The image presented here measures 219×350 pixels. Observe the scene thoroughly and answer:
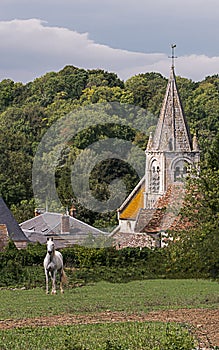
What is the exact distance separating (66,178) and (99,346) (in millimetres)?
53743

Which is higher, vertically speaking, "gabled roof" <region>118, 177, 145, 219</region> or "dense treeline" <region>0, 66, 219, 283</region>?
"dense treeline" <region>0, 66, 219, 283</region>

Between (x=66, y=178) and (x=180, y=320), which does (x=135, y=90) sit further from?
(x=180, y=320)

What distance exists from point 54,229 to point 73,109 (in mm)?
32384

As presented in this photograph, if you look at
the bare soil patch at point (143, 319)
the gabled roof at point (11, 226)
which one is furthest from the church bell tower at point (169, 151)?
the bare soil patch at point (143, 319)

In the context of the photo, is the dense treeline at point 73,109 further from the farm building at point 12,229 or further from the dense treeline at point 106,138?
the farm building at point 12,229

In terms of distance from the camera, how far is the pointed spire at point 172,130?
59219mm

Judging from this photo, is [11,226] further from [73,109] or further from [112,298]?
[73,109]

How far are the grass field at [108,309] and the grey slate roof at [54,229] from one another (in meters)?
23.2

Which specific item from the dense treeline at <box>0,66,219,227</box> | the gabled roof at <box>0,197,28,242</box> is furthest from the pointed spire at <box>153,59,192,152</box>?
the gabled roof at <box>0,197,28,242</box>

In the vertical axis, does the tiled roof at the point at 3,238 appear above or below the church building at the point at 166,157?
below

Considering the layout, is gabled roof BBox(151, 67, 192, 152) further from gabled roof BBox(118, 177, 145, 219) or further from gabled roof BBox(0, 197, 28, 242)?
gabled roof BBox(0, 197, 28, 242)

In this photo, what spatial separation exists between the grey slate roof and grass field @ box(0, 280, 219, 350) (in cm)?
2320

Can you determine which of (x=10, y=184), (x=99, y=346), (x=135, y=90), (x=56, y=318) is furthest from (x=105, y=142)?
(x=99, y=346)

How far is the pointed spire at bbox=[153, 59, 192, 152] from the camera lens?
59219 mm
